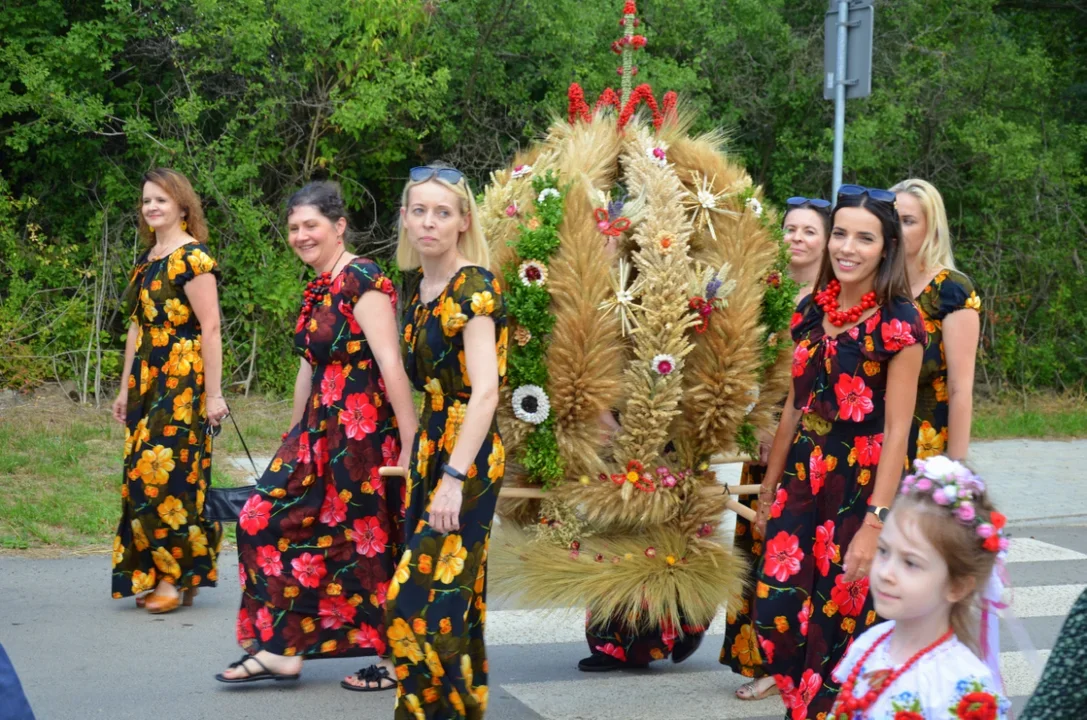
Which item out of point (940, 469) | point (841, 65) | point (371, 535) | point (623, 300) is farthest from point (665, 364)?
point (841, 65)

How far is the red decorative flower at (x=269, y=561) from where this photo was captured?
4.99 meters

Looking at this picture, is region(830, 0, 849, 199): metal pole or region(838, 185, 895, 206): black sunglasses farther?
region(830, 0, 849, 199): metal pole

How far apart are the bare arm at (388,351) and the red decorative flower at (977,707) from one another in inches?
87.8

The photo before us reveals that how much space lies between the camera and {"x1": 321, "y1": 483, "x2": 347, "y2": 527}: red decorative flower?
16.5 feet

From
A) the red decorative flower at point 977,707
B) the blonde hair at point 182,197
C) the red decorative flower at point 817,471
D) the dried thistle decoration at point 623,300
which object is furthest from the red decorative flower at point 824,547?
the blonde hair at point 182,197

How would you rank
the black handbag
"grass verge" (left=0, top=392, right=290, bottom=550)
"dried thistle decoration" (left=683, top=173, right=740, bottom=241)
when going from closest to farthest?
1. "dried thistle decoration" (left=683, top=173, right=740, bottom=241)
2. the black handbag
3. "grass verge" (left=0, top=392, right=290, bottom=550)

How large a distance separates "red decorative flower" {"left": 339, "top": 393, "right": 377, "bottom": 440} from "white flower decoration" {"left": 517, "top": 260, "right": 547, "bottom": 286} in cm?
89

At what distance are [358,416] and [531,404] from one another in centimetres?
84

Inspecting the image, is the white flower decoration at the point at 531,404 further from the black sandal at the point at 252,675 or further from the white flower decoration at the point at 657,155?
the black sandal at the point at 252,675

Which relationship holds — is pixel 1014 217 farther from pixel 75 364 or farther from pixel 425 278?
pixel 425 278

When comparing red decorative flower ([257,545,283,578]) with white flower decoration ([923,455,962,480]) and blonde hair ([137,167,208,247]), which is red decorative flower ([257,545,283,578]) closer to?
blonde hair ([137,167,208,247])

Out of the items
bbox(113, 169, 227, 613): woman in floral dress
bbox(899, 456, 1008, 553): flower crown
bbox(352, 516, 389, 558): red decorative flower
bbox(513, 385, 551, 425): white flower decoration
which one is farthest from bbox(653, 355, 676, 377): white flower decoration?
bbox(113, 169, 227, 613): woman in floral dress

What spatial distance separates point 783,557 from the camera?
166 inches

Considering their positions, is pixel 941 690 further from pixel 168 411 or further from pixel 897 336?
pixel 168 411
